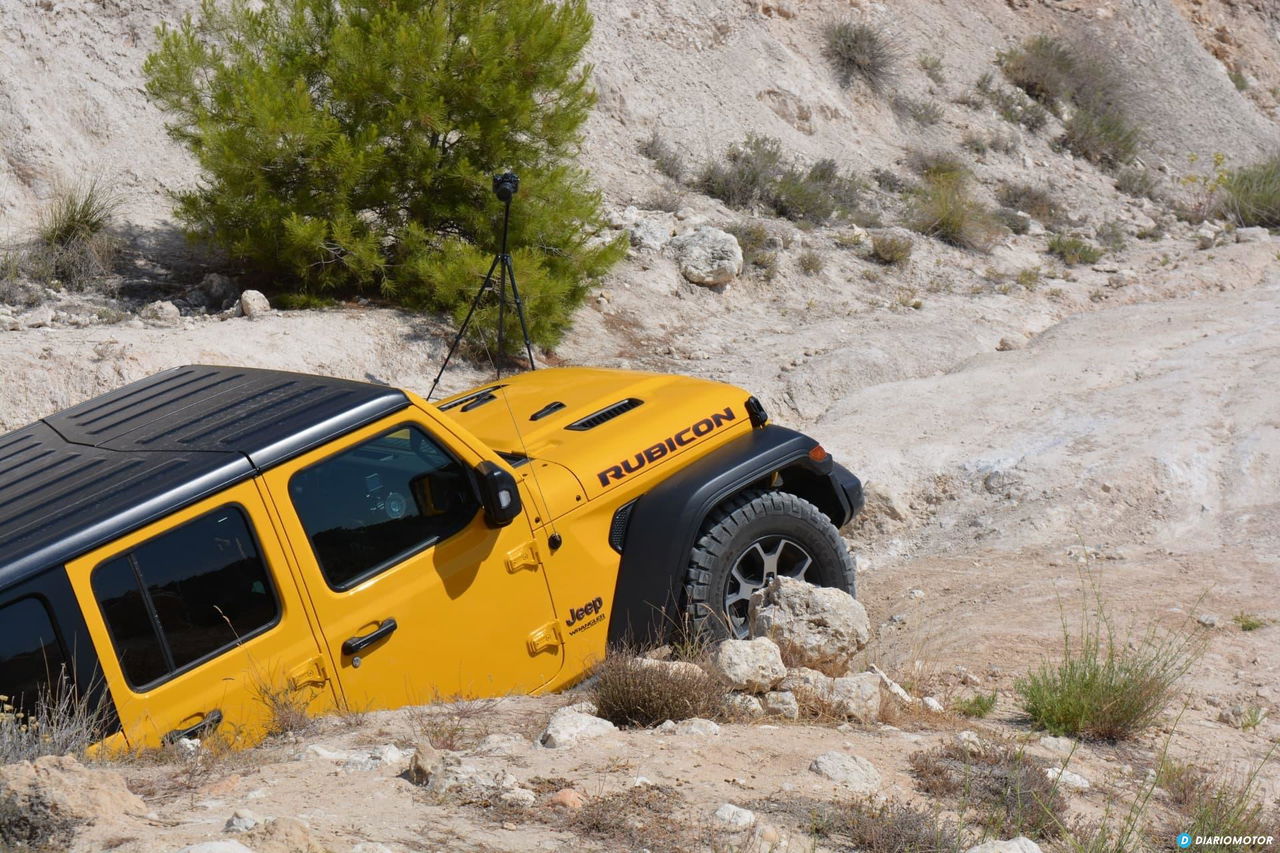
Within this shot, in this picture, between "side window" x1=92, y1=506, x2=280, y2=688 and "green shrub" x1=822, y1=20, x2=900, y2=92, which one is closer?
"side window" x1=92, y1=506, x2=280, y2=688

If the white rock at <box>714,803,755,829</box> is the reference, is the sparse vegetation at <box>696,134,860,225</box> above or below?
above

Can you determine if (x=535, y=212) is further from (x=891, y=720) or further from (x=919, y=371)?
(x=891, y=720)

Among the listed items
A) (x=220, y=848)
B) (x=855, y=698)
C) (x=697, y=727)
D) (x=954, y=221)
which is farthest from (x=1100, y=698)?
(x=954, y=221)

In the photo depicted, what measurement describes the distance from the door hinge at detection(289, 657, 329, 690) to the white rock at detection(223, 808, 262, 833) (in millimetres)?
952

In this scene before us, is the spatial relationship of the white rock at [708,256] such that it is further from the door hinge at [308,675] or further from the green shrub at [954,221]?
the door hinge at [308,675]

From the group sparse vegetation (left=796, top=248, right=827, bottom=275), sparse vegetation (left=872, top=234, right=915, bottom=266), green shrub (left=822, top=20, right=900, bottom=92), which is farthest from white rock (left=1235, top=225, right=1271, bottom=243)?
green shrub (left=822, top=20, right=900, bottom=92)

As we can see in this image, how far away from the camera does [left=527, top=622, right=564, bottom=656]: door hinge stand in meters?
4.30

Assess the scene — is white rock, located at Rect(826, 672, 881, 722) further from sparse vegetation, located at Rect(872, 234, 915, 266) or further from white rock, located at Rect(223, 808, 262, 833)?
sparse vegetation, located at Rect(872, 234, 915, 266)

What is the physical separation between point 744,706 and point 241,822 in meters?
2.00

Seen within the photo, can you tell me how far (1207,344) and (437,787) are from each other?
905cm

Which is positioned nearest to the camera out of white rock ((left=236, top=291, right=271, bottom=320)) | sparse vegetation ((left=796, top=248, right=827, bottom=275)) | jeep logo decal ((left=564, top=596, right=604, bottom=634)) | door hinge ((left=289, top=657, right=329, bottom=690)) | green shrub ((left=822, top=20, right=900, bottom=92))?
door hinge ((left=289, top=657, right=329, bottom=690))

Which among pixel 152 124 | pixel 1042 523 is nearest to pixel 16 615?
pixel 1042 523

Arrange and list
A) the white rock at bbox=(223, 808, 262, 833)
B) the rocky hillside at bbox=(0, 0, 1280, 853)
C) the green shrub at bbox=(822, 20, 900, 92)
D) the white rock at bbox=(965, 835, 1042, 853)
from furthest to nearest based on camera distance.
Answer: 1. the green shrub at bbox=(822, 20, 900, 92)
2. the rocky hillside at bbox=(0, 0, 1280, 853)
3. the white rock at bbox=(965, 835, 1042, 853)
4. the white rock at bbox=(223, 808, 262, 833)

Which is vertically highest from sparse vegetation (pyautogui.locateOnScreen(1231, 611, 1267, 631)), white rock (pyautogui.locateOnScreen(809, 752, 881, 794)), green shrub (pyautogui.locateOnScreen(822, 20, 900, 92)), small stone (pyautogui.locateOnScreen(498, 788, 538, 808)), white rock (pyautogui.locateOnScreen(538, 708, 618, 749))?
green shrub (pyautogui.locateOnScreen(822, 20, 900, 92))
